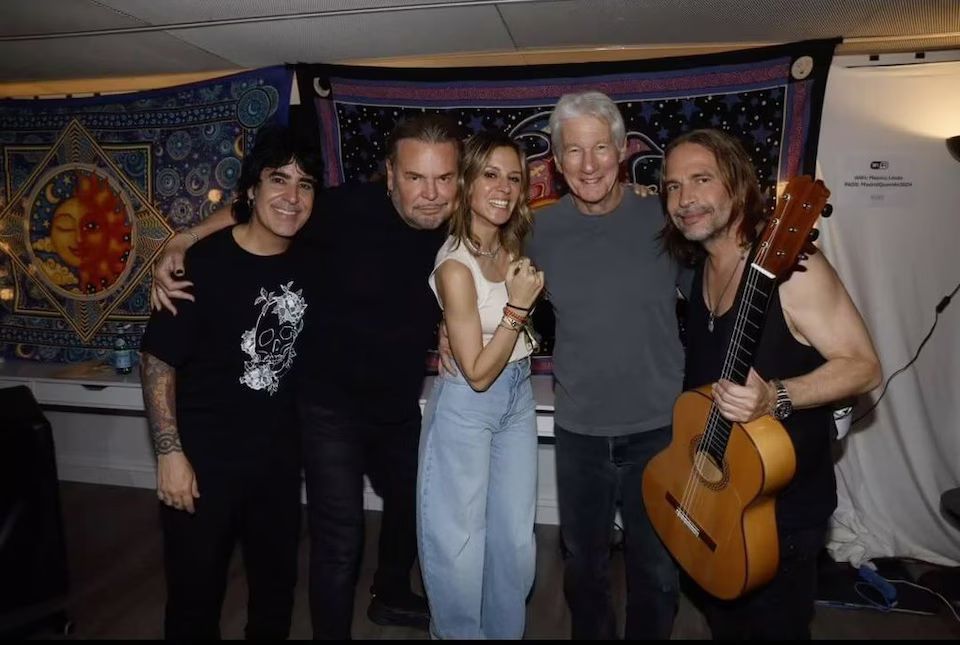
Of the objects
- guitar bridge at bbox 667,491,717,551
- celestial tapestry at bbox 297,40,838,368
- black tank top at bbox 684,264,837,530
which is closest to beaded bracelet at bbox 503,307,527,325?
black tank top at bbox 684,264,837,530

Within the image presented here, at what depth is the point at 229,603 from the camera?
2.57 metres

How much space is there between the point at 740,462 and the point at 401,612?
1496 millimetres

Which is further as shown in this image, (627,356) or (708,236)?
(627,356)

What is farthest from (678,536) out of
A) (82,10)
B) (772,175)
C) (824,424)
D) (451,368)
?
(82,10)

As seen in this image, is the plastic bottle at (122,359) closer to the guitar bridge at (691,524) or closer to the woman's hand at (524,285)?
the woman's hand at (524,285)

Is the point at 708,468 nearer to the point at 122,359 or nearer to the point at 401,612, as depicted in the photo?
the point at 401,612

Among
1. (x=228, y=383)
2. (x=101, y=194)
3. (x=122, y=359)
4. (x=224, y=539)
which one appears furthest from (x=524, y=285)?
(x=101, y=194)

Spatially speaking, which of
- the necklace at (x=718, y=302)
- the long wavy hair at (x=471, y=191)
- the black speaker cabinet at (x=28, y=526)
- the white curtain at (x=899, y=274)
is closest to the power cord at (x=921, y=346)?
the white curtain at (x=899, y=274)

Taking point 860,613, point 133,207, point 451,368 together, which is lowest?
point 860,613

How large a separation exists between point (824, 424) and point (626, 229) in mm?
714

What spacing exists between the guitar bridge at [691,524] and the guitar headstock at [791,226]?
0.66 meters

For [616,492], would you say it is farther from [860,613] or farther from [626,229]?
[860,613]

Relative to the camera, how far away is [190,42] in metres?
2.70

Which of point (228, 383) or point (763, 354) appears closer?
point (763, 354)
